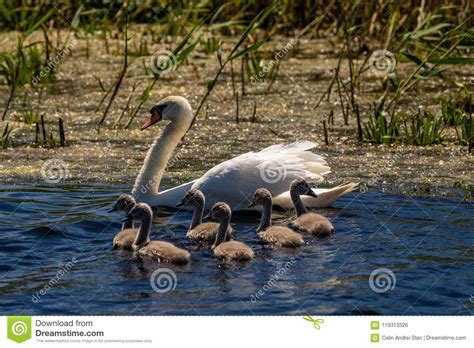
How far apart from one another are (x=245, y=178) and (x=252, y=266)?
60.1 inches

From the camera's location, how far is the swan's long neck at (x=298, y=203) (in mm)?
7629

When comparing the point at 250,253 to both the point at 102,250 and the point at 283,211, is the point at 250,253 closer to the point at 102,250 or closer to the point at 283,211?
the point at 102,250

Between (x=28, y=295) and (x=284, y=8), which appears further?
(x=284, y=8)

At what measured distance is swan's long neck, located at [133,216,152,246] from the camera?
271 inches

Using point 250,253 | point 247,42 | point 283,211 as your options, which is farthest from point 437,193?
point 247,42

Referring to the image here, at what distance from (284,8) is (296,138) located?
3.99 meters

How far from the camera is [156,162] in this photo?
829 centimetres

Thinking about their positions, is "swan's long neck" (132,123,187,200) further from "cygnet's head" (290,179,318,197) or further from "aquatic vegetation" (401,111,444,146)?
"aquatic vegetation" (401,111,444,146)

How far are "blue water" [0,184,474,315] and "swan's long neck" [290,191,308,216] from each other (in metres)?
0.22

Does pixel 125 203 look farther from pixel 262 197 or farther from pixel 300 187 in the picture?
pixel 300 187

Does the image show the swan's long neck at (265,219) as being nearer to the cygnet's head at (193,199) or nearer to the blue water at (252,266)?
the blue water at (252,266)

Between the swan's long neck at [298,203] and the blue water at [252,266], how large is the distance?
8.5 inches

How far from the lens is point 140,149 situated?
971 centimetres
